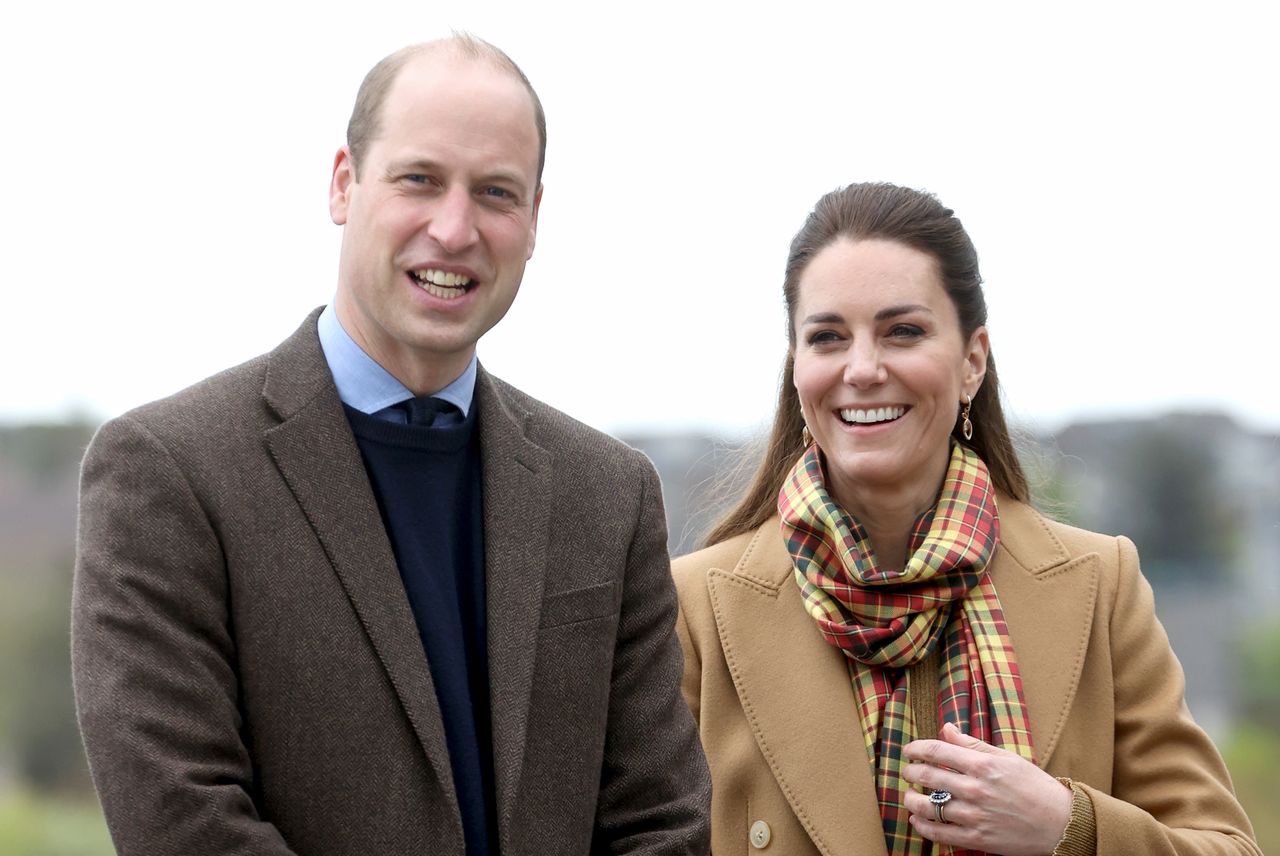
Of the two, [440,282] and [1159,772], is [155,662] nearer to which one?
[440,282]

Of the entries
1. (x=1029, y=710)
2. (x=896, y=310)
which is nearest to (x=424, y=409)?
(x=896, y=310)

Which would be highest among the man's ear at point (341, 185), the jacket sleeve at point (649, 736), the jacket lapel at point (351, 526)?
the man's ear at point (341, 185)

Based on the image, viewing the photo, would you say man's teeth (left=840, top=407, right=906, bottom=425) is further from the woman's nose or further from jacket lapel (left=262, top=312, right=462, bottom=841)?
jacket lapel (left=262, top=312, right=462, bottom=841)

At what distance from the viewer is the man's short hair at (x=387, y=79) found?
2.60 m

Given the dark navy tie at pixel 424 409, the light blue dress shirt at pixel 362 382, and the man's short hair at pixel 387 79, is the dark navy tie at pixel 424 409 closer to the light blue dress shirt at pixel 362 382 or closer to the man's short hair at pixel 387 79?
Result: the light blue dress shirt at pixel 362 382

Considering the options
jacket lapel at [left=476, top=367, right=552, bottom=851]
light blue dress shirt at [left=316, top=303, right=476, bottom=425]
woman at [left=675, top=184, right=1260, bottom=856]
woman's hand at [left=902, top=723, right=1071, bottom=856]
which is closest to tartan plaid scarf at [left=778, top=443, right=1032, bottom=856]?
woman at [left=675, top=184, right=1260, bottom=856]

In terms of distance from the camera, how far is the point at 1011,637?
11.1 feet

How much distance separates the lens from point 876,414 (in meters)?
3.33

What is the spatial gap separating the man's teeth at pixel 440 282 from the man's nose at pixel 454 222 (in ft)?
0.14

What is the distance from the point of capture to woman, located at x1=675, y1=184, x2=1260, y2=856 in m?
3.24

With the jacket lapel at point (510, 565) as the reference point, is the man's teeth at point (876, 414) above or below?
above

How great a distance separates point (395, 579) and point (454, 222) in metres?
0.55

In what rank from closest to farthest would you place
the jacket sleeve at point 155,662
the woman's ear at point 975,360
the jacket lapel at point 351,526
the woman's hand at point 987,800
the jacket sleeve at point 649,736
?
1. the jacket sleeve at point 155,662
2. the jacket lapel at point 351,526
3. the jacket sleeve at point 649,736
4. the woman's hand at point 987,800
5. the woman's ear at point 975,360

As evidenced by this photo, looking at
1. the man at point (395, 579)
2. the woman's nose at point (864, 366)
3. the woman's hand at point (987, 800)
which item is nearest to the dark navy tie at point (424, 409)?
the man at point (395, 579)
